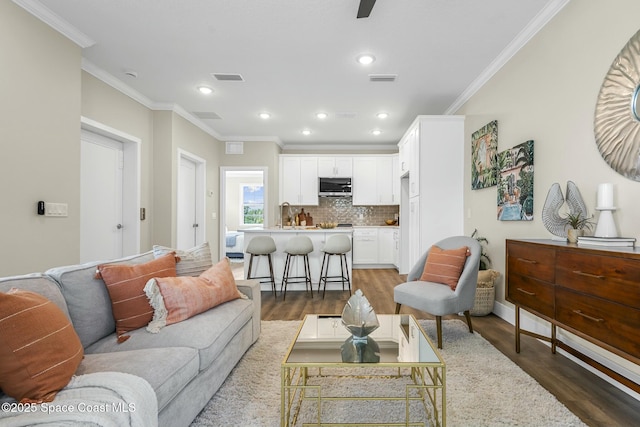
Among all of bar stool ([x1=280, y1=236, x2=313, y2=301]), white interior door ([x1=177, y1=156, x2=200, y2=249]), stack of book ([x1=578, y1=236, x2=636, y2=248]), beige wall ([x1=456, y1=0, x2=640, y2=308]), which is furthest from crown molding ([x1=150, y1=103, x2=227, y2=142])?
stack of book ([x1=578, y1=236, x2=636, y2=248])

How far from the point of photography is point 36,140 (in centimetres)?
266

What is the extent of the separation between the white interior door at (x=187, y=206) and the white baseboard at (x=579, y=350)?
4.56 meters

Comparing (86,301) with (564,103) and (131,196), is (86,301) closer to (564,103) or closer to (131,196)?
(131,196)

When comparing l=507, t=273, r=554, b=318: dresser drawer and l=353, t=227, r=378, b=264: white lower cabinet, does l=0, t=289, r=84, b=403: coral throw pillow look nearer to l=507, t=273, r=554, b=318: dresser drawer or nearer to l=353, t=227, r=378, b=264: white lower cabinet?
l=507, t=273, r=554, b=318: dresser drawer

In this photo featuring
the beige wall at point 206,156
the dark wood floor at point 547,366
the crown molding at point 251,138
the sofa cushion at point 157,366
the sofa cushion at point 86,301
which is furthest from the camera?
the crown molding at point 251,138

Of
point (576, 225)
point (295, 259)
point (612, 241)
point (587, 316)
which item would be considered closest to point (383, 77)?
point (576, 225)

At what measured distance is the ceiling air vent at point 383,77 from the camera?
3.81 metres

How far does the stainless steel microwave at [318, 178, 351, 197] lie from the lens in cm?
716

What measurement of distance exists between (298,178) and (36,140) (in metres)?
4.92

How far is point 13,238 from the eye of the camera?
250cm

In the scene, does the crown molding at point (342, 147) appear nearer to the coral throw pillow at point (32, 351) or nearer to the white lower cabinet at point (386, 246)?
the white lower cabinet at point (386, 246)

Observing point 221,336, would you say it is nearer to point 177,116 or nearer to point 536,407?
point 536,407

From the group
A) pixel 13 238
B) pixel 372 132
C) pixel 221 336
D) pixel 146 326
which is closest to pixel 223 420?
pixel 221 336

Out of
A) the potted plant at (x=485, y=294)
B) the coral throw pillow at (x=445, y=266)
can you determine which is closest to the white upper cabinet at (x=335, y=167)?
the potted plant at (x=485, y=294)
